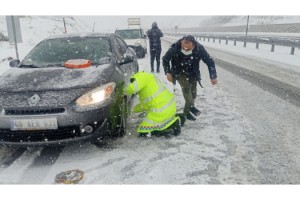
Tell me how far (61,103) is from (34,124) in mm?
375

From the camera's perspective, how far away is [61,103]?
3.42m

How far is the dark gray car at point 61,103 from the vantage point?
3393 mm

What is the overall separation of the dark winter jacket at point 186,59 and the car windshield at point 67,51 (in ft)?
3.25

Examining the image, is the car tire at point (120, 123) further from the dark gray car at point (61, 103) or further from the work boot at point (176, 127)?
the work boot at point (176, 127)

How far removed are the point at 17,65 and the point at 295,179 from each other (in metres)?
4.17

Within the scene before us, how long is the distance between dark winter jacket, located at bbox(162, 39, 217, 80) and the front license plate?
2253 mm

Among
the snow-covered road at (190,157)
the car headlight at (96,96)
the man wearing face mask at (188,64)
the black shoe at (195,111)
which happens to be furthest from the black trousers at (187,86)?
the car headlight at (96,96)

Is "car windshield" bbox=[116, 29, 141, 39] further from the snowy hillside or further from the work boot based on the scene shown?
the work boot

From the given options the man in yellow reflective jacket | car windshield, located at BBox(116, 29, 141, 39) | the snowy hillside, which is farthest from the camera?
the snowy hillside

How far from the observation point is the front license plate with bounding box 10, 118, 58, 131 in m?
3.35

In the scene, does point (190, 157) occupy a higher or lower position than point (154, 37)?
lower

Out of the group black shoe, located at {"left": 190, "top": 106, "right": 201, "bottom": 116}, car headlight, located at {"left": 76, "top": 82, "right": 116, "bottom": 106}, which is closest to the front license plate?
car headlight, located at {"left": 76, "top": 82, "right": 116, "bottom": 106}

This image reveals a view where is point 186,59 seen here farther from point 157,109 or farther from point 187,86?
point 157,109

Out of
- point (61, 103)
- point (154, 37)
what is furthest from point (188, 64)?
point (154, 37)
